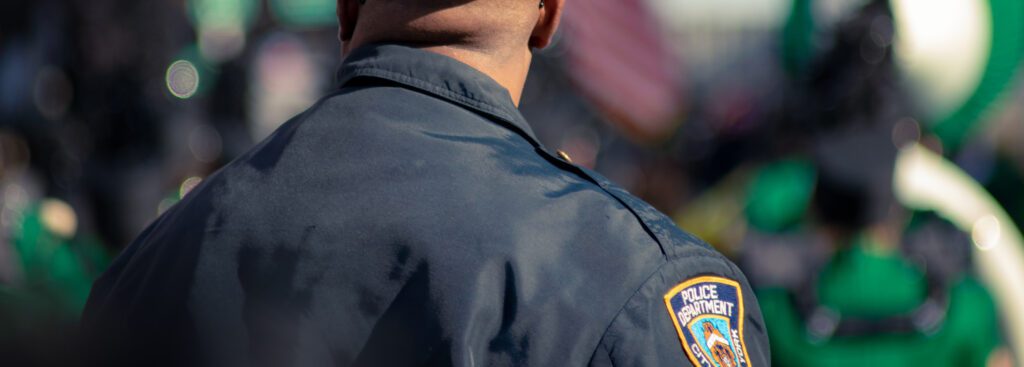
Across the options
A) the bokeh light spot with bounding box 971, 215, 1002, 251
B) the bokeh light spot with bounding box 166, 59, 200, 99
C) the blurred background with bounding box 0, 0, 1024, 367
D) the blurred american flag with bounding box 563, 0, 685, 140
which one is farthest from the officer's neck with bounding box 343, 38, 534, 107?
the bokeh light spot with bounding box 166, 59, 200, 99

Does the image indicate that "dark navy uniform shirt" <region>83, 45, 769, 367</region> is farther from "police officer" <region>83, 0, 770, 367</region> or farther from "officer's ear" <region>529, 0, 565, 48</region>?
"officer's ear" <region>529, 0, 565, 48</region>

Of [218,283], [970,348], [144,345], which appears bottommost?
[970,348]

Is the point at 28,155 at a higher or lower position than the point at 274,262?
lower

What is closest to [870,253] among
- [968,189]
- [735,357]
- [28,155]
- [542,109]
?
[968,189]

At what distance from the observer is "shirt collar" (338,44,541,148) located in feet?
5.02

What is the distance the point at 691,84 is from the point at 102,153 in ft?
25.8

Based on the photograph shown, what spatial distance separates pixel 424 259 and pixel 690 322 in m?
0.29

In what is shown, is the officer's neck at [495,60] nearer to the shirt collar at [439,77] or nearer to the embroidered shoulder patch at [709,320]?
the shirt collar at [439,77]

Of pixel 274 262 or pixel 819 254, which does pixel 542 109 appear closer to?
pixel 819 254

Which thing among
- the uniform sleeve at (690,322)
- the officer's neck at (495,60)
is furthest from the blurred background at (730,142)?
the officer's neck at (495,60)

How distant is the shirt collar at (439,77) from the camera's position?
1531mm

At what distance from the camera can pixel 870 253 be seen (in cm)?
452

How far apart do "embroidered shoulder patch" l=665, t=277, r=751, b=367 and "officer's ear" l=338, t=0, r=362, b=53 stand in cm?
57

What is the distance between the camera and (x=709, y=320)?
1.41 m
